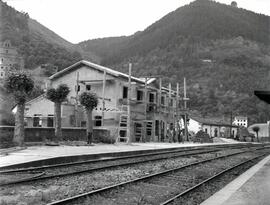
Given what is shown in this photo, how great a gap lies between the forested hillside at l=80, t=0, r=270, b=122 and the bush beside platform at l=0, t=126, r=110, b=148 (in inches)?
2842

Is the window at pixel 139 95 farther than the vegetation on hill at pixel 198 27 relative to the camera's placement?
No

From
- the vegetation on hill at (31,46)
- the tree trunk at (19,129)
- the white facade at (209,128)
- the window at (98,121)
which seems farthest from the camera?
the vegetation on hill at (31,46)

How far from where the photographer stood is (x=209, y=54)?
144 metres

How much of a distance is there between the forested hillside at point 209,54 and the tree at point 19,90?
82.1 metres

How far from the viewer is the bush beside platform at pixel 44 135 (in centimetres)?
2094

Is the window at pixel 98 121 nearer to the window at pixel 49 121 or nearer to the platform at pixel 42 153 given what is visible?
the window at pixel 49 121

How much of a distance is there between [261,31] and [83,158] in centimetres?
13194

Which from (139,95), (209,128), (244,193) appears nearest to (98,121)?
(139,95)

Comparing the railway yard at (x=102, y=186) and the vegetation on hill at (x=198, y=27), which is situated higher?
the vegetation on hill at (x=198, y=27)

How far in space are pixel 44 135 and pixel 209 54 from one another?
124 metres

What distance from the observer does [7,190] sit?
29.8 feet

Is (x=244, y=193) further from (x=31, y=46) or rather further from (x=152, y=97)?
(x=31, y=46)

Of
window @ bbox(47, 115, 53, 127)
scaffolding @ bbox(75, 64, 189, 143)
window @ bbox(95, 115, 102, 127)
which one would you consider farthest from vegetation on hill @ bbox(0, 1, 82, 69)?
window @ bbox(95, 115, 102, 127)

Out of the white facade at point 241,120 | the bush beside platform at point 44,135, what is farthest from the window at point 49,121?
the white facade at point 241,120
